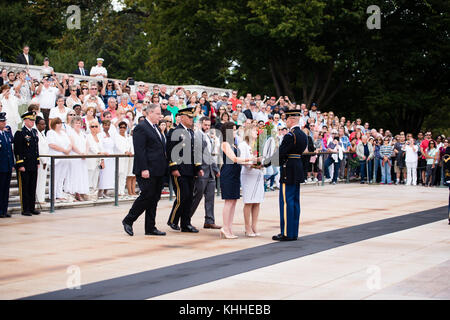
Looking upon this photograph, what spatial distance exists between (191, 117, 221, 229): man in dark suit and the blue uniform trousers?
6.35ft

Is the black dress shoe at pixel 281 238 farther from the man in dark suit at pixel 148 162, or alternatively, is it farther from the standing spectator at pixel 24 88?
the standing spectator at pixel 24 88

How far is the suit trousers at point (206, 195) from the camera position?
43.3ft

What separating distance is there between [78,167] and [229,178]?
522cm

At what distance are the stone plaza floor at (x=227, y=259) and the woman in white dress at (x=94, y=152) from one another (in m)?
1.00

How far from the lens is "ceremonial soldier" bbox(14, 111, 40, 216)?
14.5 m

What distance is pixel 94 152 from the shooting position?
56.1 ft

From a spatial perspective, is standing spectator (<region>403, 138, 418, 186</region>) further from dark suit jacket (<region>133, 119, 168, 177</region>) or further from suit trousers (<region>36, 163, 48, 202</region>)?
dark suit jacket (<region>133, 119, 168, 177</region>)

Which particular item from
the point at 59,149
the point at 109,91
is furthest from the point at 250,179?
the point at 109,91

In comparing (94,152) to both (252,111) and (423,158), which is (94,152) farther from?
(423,158)

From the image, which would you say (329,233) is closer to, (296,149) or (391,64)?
(296,149)

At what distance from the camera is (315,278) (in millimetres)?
8406

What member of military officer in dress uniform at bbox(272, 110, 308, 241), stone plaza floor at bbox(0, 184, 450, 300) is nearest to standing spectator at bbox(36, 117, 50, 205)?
stone plaza floor at bbox(0, 184, 450, 300)
